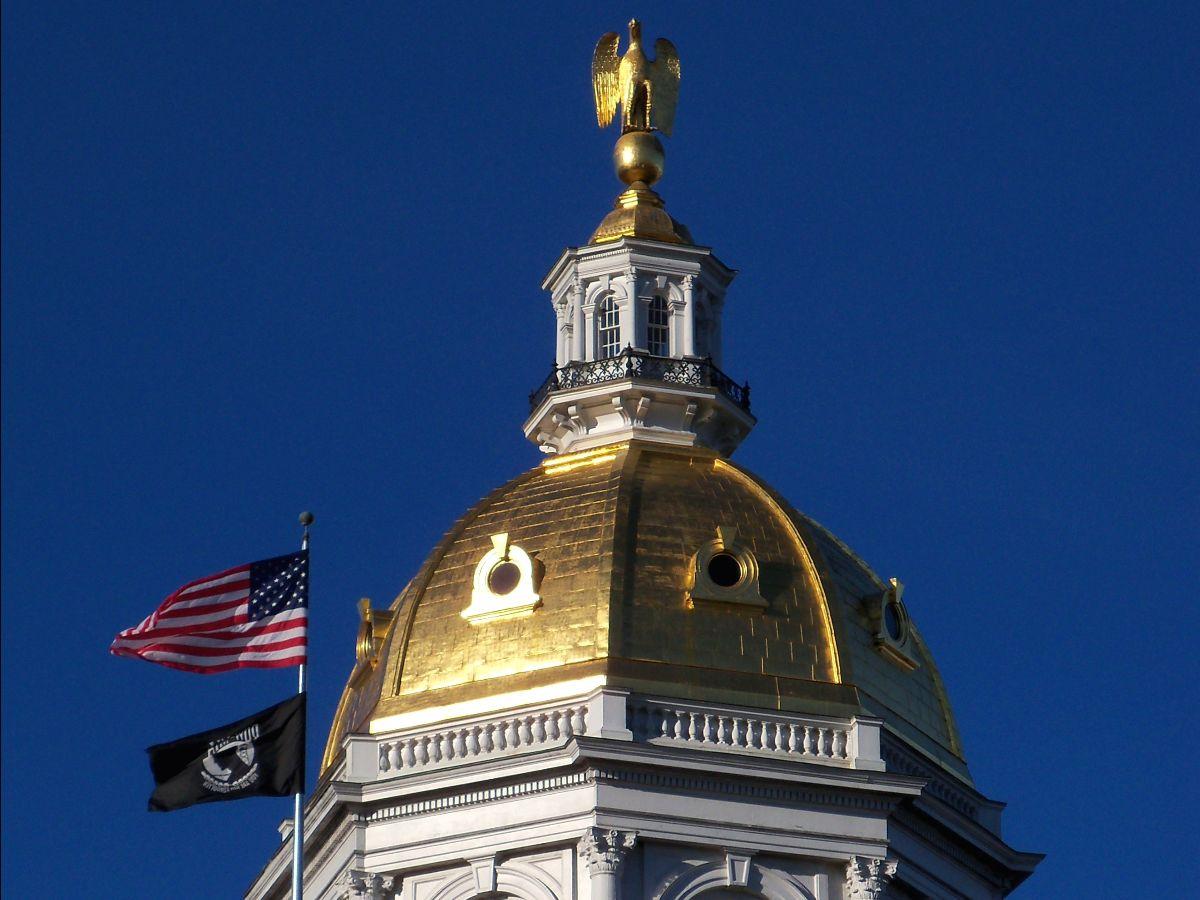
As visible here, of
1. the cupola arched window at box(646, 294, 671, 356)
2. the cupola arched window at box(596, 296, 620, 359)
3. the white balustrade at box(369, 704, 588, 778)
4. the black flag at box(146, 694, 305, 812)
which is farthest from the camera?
the cupola arched window at box(646, 294, 671, 356)

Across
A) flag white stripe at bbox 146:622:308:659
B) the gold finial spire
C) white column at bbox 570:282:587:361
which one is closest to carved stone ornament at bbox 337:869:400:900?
flag white stripe at bbox 146:622:308:659

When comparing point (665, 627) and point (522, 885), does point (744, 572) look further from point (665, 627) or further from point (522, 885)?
point (522, 885)

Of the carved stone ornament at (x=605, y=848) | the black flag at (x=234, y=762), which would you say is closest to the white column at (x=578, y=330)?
the carved stone ornament at (x=605, y=848)

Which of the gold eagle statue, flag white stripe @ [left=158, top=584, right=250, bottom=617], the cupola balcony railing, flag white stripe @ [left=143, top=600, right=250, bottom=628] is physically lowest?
flag white stripe @ [left=143, top=600, right=250, bottom=628]

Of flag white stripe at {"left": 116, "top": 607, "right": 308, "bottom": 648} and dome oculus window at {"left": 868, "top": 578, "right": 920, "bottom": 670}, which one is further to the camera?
dome oculus window at {"left": 868, "top": 578, "right": 920, "bottom": 670}

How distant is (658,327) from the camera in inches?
2724

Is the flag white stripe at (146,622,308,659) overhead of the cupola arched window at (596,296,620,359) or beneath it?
beneath

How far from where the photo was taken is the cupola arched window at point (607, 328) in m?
68.6

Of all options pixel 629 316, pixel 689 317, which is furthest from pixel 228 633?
pixel 689 317

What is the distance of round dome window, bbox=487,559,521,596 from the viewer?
203ft

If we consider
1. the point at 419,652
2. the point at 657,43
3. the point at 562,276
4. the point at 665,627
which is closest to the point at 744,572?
the point at 665,627

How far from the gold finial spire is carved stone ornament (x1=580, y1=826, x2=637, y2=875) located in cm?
1552

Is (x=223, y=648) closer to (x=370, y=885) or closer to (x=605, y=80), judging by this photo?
(x=370, y=885)

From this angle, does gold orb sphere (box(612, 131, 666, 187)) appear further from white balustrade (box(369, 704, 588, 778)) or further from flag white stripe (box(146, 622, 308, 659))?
flag white stripe (box(146, 622, 308, 659))
